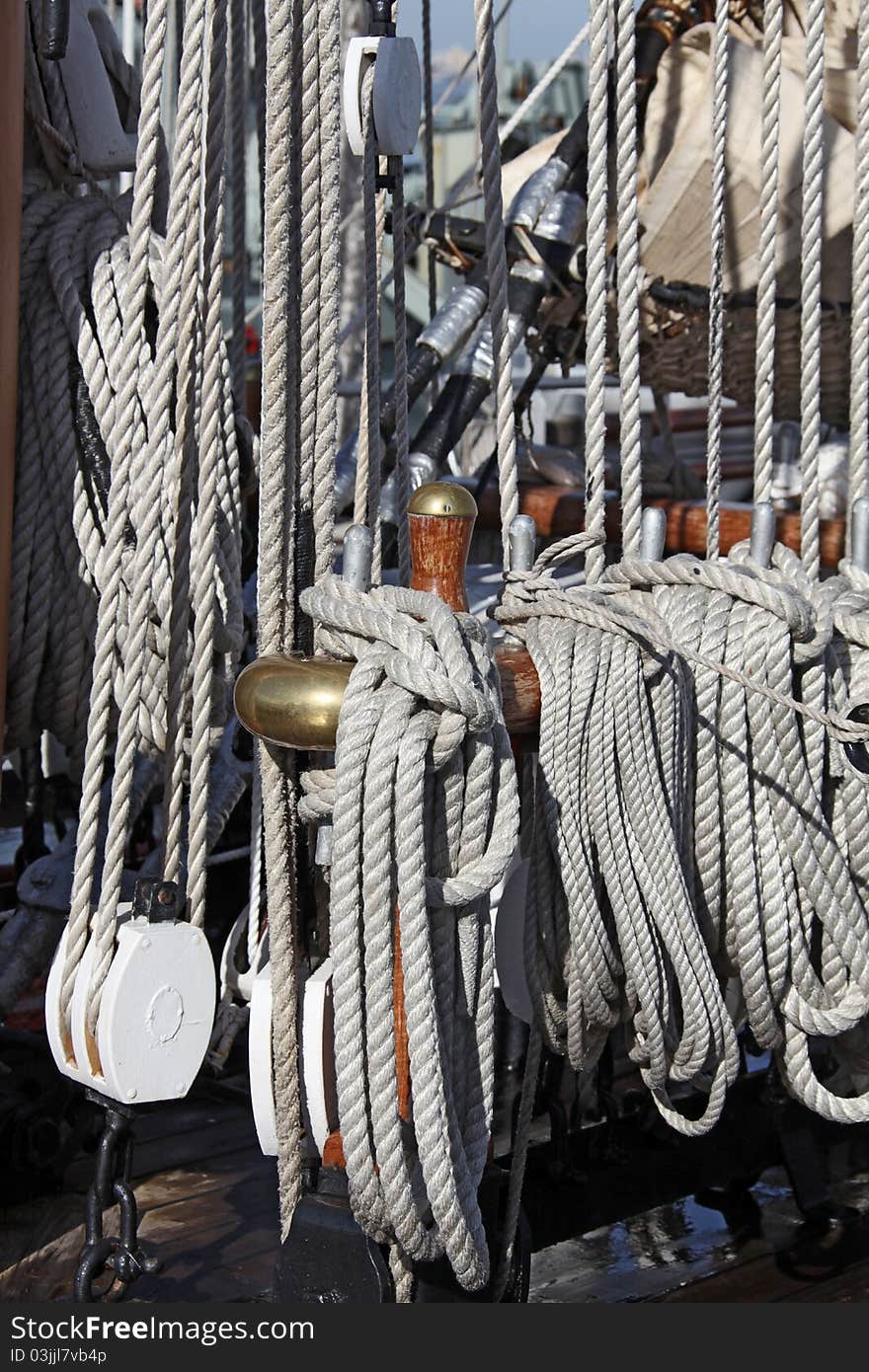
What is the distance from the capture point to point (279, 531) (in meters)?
1.80

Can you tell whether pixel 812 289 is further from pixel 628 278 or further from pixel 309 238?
pixel 309 238

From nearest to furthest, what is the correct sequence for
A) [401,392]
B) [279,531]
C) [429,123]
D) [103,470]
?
[279,531], [401,392], [103,470], [429,123]

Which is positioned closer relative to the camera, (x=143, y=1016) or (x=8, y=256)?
(x=143, y=1016)

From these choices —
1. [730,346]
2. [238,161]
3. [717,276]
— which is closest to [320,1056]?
[717,276]

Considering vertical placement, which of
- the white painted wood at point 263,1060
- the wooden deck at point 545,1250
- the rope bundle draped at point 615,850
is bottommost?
the wooden deck at point 545,1250

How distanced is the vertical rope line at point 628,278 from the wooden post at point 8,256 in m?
0.82

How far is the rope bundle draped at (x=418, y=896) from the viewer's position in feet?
5.06

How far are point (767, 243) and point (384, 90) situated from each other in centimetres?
72

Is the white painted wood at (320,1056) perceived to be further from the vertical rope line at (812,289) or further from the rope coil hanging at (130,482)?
the vertical rope line at (812,289)

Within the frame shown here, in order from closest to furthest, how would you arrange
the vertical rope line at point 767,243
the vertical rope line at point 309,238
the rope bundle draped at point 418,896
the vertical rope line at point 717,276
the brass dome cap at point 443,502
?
the rope bundle draped at point 418,896
the brass dome cap at point 443,502
the vertical rope line at point 309,238
the vertical rope line at point 767,243
the vertical rope line at point 717,276

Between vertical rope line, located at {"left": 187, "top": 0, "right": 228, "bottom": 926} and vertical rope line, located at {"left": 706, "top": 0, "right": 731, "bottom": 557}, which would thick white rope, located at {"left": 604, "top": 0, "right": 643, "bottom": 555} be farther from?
vertical rope line, located at {"left": 187, "top": 0, "right": 228, "bottom": 926}

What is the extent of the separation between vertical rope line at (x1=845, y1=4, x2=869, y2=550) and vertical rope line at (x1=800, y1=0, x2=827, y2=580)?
0.06 metres

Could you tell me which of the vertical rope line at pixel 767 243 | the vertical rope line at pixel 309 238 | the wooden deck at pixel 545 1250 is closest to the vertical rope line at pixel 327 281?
the vertical rope line at pixel 309 238

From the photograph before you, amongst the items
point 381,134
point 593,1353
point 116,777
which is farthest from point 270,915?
point 381,134
